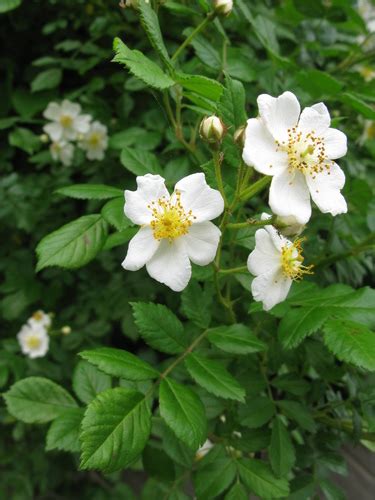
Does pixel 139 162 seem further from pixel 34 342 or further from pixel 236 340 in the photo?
pixel 34 342

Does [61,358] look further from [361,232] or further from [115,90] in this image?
[361,232]

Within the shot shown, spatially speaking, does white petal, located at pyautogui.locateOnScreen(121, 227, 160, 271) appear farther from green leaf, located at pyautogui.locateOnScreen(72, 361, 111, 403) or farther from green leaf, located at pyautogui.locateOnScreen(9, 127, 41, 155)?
green leaf, located at pyautogui.locateOnScreen(9, 127, 41, 155)

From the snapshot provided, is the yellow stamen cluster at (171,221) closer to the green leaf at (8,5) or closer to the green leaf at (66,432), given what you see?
the green leaf at (66,432)

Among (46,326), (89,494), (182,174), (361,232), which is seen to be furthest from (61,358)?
(361,232)

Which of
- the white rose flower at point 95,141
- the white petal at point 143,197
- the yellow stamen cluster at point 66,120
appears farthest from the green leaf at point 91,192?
the yellow stamen cluster at point 66,120

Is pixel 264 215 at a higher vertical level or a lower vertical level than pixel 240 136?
lower

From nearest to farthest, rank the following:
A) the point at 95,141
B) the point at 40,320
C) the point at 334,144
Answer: the point at 334,144, the point at 95,141, the point at 40,320

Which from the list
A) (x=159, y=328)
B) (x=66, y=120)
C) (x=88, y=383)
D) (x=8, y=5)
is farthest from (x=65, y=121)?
(x=159, y=328)

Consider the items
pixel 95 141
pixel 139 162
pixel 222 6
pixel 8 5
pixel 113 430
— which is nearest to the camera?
pixel 113 430
